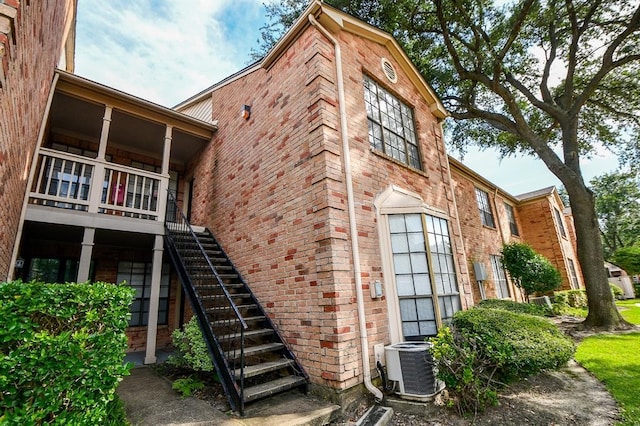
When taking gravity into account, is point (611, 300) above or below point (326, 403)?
above

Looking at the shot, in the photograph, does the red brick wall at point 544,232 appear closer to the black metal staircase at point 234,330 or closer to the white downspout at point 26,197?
the black metal staircase at point 234,330

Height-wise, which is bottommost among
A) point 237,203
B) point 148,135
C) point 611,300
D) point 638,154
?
point 611,300

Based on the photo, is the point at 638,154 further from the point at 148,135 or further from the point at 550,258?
the point at 148,135

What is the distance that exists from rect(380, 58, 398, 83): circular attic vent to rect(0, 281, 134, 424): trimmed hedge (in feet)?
21.2

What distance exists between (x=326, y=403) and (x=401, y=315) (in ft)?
5.83

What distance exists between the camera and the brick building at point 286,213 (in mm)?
4164

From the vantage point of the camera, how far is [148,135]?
25.4 ft

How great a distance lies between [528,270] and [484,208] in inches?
116

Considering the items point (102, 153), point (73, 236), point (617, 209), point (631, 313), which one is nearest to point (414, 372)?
point (102, 153)

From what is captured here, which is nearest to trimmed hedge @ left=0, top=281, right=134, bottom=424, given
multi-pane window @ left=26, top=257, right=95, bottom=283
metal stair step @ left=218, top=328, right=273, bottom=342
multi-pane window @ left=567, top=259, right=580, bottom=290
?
metal stair step @ left=218, top=328, right=273, bottom=342

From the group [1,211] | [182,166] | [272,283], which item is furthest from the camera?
[182,166]

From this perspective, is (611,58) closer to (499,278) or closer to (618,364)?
(499,278)

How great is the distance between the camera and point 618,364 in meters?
5.10

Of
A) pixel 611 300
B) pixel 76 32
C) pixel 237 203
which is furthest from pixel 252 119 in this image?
pixel 611 300
